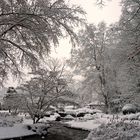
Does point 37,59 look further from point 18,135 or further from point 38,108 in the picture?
point 38,108

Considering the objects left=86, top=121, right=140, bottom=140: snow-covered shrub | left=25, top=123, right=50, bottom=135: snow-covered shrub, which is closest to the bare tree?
left=25, top=123, right=50, bottom=135: snow-covered shrub

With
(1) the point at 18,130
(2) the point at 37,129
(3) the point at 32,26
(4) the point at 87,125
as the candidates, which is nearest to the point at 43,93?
(2) the point at 37,129

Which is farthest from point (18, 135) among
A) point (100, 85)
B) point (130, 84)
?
point (100, 85)

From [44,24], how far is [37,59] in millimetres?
2641

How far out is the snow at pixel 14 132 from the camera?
572 inches

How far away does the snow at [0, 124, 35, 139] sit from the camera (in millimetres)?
14523

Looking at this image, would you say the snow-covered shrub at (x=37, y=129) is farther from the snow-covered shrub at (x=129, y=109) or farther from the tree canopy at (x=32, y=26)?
the snow-covered shrub at (x=129, y=109)

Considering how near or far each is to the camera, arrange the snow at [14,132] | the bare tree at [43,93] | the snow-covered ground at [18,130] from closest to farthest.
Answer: the snow at [14,132] < the snow-covered ground at [18,130] < the bare tree at [43,93]

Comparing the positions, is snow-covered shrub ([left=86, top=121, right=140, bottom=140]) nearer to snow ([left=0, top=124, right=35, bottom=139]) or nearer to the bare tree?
snow ([left=0, top=124, right=35, bottom=139])

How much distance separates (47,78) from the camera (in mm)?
19266

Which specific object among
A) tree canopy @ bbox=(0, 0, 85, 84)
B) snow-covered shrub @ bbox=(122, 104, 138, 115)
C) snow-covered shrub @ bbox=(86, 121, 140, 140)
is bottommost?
snow-covered shrub @ bbox=(86, 121, 140, 140)

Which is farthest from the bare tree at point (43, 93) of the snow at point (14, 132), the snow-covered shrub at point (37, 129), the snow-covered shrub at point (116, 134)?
the snow-covered shrub at point (116, 134)

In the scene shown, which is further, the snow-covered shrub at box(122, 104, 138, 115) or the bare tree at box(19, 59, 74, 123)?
the snow-covered shrub at box(122, 104, 138, 115)

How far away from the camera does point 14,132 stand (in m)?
15.2
